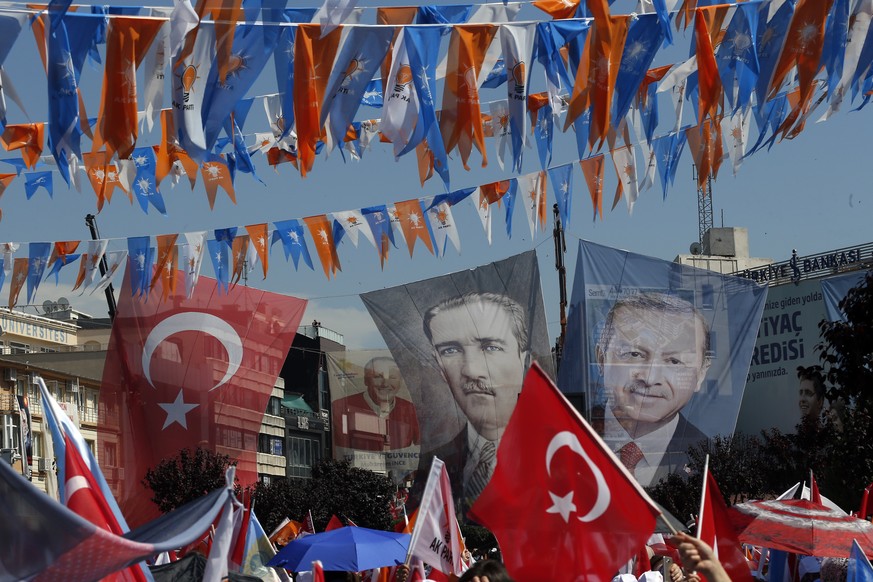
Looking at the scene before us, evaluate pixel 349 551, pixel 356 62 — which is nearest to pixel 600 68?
pixel 356 62

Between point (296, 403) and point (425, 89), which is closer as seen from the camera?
point (425, 89)

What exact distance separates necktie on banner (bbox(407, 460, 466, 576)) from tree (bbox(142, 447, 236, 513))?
3174 centimetres

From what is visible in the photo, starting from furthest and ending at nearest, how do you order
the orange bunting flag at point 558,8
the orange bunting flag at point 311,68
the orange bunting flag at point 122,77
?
the orange bunting flag at point 558,8, the orange bunting flag at point 311,68, the orange bunting flag at point 122,77

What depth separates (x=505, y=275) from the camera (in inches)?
1941

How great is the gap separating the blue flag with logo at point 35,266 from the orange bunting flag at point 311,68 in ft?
30.7

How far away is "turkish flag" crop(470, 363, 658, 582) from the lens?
5.75 meters

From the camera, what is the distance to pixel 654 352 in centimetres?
4747

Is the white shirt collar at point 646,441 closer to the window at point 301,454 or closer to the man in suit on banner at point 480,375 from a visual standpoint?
the man in suit on banner at point 480,375

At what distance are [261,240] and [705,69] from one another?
30.7ft

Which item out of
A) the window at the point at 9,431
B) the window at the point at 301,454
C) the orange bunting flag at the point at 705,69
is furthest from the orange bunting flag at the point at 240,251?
the window at the point at 301,454

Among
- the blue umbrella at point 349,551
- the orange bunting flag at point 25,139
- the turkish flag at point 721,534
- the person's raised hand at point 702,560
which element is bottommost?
the blue umbrella at point 349,551

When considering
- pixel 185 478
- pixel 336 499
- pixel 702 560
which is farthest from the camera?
pixel 185 478

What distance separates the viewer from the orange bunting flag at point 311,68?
1028 cm

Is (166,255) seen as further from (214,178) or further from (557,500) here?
(557,500)
